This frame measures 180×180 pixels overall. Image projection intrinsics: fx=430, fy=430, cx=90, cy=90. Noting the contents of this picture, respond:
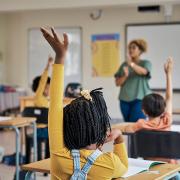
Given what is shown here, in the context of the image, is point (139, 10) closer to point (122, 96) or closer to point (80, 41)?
point (80, 41)

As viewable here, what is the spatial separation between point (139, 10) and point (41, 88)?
13.1 ft

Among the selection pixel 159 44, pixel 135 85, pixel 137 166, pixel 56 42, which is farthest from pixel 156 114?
pixel 159 44

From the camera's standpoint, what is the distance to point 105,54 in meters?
8.23

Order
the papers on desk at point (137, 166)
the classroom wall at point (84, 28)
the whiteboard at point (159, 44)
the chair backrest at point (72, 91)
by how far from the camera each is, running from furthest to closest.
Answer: the classroom wall at point (84, 28), the whiteboard at point (159, 44), the chair backrest at point (72, 91), the papers on desk at point (137, 166)

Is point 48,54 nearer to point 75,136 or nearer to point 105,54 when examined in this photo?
point 105,54

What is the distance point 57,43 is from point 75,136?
35 centimetres

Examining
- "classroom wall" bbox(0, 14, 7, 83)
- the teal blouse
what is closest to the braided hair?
the teal blouse

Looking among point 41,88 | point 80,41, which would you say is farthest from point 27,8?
point 41,88

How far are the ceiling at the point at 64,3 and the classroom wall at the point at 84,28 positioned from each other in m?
1.54

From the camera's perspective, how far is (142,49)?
4641 millimetres

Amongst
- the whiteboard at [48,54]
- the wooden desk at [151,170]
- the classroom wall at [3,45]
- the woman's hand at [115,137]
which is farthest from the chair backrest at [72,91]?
the woman's hand at [115,137]

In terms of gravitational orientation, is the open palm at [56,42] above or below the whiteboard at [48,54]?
below

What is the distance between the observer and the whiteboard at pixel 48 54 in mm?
8492

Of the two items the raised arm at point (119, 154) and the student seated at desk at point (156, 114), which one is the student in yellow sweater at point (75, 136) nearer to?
the raised arm at point (119, 154)
